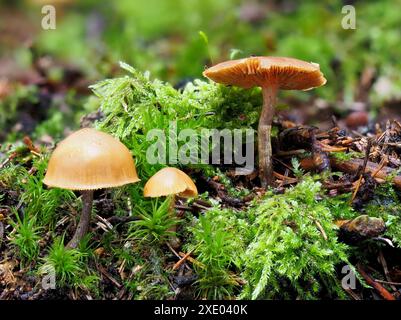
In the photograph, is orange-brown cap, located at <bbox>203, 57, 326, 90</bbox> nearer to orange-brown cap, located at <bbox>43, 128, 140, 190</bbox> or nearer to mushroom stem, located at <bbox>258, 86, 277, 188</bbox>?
mushroom stem, located at <bbox>258, 86, 277, 188</bbox>

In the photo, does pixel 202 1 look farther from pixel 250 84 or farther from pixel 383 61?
pixel 250 84

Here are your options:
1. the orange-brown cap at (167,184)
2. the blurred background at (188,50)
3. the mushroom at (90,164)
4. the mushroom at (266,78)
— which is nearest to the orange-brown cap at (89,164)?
the mushroom at (90,164)

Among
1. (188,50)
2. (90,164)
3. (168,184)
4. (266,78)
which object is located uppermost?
(188,50)

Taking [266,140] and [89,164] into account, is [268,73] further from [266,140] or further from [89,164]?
[89,164]

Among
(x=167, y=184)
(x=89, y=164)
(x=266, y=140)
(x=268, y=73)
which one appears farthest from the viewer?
(x=266, y=140)

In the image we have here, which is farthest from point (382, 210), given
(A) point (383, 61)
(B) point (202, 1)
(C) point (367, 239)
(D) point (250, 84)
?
(B) point (202, 1)

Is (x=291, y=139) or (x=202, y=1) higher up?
(x=202, y=1)

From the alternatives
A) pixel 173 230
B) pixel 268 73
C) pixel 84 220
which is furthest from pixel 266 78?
pixel 84 220
